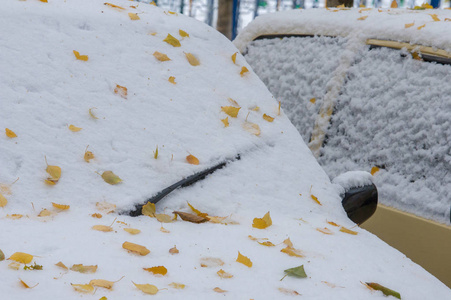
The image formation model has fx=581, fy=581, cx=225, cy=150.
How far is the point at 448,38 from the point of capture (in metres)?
2.74

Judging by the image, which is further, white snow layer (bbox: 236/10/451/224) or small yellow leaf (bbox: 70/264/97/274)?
white snow layer (bbox: 236/10/451/224)

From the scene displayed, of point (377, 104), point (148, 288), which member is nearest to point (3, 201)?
point (148, 288)

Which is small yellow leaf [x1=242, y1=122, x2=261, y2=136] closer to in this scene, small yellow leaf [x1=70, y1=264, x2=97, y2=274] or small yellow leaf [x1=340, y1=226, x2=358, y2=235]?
small yellow leaf [x1=340, y1=226, x2=358, y2=235]

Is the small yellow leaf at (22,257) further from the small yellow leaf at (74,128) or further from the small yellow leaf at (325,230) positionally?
the small yellow leaf at (325,230)

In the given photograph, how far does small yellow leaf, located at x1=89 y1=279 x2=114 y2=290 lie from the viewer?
1.37m

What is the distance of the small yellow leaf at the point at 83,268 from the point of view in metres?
1.44

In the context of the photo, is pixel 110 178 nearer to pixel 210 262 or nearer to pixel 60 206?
pixel 60 206

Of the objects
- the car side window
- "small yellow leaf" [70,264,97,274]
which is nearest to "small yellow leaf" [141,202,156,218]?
"small yellow leaf" [70,264,97,274]

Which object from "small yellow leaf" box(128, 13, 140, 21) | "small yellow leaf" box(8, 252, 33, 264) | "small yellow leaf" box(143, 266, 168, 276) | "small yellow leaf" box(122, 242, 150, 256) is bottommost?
"small yellow leaf" box(122, 242, 150, 256)

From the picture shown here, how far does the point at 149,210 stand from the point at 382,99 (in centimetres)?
152

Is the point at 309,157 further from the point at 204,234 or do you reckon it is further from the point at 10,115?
the point at 10,115

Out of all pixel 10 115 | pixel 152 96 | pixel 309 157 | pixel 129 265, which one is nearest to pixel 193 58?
pixel 152 96

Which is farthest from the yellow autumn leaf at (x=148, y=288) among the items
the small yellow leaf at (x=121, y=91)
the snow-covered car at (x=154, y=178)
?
the small yellow leaf at (x=121, y=91)

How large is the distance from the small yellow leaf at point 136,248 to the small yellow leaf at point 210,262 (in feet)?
0.51
